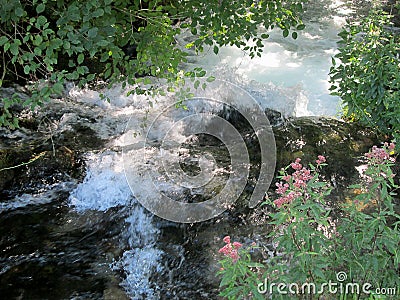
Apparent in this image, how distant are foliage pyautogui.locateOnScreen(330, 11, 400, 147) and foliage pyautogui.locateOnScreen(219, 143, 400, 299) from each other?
6.30 ft

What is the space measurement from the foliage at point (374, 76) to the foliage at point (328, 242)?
192 centimetres

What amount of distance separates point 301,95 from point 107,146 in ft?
10.8

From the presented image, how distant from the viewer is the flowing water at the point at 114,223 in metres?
3.30

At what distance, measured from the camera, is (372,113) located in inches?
175

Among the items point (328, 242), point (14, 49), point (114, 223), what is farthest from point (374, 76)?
point (14, 49)

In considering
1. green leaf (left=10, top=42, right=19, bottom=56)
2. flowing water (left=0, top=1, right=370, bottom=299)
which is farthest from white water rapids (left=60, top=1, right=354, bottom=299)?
green leaf (left=10, top=42, right=19, bottom=56)

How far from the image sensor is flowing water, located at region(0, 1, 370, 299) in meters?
3.30

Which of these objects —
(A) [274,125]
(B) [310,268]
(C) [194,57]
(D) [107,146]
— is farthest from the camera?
(C) [194,57]

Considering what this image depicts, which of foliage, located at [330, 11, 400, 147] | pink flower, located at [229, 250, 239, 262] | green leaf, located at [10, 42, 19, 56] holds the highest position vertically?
foliage, located at [330, 11, 400, 147]

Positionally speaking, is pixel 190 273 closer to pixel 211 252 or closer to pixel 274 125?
pixel 211 252

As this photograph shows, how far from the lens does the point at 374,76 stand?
13.6ft

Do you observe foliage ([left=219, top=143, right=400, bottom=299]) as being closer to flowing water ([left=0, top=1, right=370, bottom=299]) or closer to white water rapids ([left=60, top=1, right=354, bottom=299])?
flowing water ([left=0, top=1, right=370, bottom=299])

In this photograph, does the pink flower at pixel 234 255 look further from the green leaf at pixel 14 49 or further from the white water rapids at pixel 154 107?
the green leaf at pixel 14 49

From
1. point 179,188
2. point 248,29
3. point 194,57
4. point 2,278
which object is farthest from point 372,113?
point 194,57
